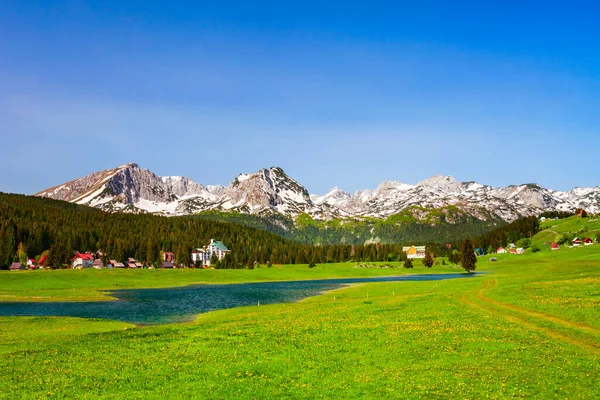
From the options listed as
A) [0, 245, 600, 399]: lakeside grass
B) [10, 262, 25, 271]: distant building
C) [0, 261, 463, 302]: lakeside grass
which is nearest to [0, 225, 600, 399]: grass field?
[0, 245, 600, 399]: lakeside grass

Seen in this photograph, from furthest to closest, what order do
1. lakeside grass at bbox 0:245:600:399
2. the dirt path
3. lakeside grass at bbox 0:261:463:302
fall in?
lakeside grass at bbox 0:261:463:302, the dirt path, lakeside grass at bbox 0:245:600:399

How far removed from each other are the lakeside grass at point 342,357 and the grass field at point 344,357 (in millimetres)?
94

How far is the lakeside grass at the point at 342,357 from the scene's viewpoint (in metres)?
22.4

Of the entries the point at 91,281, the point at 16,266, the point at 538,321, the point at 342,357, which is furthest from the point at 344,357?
the point at 16,266

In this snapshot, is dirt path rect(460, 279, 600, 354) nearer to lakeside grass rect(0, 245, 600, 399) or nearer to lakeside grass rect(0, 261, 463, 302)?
lakeside grass rect(0, 245, 600, 399)

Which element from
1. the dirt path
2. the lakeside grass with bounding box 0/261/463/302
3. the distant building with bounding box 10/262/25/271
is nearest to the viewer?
the dirt path

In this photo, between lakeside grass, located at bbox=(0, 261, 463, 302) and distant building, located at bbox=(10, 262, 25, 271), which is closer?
lakeside grass, located at bbox=(0, 261, 463, 302)

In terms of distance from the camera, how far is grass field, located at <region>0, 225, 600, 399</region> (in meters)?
22.5

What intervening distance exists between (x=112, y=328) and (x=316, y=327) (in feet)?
96.6

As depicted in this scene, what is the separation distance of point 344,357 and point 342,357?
0.45 feet

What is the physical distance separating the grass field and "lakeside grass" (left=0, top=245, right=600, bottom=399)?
9cm

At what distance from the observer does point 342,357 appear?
29.4 metres

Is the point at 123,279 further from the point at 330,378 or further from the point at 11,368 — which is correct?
the point at 330,378

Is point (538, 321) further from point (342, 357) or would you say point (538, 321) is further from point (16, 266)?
point (16, 266)
